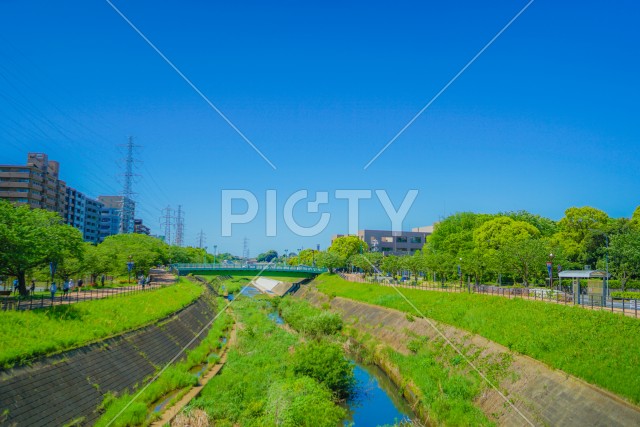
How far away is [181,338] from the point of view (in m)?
38.4

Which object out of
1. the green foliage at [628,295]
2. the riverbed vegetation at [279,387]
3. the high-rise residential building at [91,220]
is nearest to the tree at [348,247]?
the high-rise residential building at [91,220]

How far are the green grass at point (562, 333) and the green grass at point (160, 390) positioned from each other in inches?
734

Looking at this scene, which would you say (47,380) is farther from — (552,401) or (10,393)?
(552,401)

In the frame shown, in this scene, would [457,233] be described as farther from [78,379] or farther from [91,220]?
[91,220]

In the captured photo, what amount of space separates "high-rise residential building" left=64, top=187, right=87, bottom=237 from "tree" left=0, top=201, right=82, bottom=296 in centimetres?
10055

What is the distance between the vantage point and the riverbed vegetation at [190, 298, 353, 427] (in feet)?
71.6

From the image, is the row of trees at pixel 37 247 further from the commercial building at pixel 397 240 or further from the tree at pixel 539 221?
the commercial building at pixel 397 240

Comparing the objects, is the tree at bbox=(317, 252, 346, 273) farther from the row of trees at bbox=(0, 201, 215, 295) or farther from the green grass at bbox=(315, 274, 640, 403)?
the green grass at bbox=(315, 274, 640, 403)

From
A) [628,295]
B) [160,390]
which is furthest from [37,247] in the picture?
[628,295]

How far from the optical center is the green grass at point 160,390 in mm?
20688

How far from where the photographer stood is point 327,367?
2758 cm

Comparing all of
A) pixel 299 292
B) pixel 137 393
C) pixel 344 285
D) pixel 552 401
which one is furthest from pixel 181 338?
pixel 299 292

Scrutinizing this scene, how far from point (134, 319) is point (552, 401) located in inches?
1019

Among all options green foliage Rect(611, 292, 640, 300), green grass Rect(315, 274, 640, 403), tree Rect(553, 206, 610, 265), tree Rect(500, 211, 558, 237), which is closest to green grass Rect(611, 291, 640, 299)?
green foliage Rect(611, 292, 640, 300)
